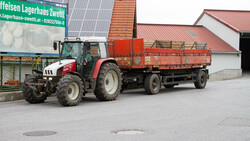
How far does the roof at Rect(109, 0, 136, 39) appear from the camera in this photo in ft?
80.3

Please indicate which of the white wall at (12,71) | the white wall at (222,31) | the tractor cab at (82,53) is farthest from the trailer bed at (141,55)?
the white wall at (222,31)

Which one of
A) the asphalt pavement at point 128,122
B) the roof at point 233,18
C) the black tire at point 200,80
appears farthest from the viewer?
the roof at point 233,18

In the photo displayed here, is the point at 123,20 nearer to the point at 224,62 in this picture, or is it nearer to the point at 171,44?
the point at 171,44

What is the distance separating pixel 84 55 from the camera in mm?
13672

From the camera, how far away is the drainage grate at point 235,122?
8789 millimetres

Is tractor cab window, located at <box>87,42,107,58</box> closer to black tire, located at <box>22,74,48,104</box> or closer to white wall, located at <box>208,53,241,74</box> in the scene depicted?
black tire, located at <box>22,74,48,104</box>

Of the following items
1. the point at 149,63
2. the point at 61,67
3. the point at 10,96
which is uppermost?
the point at 149,63

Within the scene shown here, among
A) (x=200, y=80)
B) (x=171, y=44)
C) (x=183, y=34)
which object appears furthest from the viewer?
(x=183, y=34)

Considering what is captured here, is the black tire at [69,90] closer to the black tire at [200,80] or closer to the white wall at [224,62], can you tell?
the black tire at [200,80]

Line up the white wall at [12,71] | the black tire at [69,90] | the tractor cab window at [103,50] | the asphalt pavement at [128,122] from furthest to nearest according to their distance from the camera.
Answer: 1. the white wall at [12,71]
2. the tractor cab window at [103,50]
3. the black tire at [69,90]
4. the asphalt pavement at [128,122]

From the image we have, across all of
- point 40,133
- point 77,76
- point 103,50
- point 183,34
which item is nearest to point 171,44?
point 103,50

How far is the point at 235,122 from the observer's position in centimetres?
908

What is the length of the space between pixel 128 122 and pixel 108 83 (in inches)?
219

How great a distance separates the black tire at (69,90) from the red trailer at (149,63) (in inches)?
166
